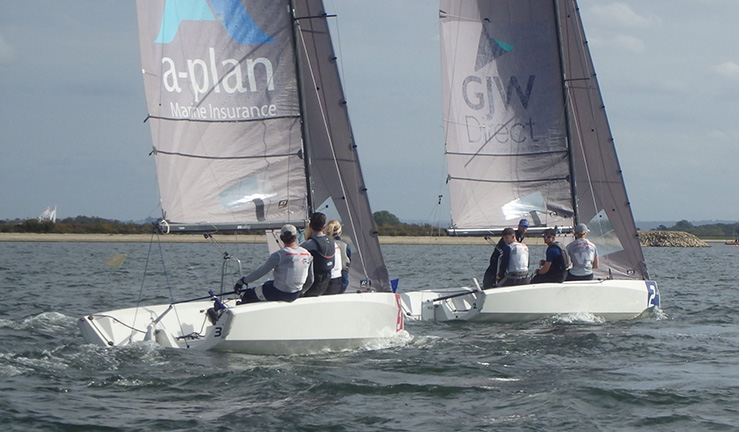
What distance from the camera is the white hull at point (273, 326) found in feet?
31.4

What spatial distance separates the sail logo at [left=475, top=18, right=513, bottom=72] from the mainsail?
4.72 m

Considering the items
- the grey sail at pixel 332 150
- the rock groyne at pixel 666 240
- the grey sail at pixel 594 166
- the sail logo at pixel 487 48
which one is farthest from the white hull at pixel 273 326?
the rock groyne at pixel 666 240

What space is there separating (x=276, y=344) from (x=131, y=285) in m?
12.0

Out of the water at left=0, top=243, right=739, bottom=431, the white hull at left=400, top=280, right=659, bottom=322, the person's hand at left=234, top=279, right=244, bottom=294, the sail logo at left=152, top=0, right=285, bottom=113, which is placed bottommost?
the water at left=0, top=243, right=739, bottom=431

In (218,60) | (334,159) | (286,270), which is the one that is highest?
(218,60)

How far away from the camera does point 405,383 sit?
8703mm

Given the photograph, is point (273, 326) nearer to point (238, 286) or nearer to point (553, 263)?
point (238, 286)

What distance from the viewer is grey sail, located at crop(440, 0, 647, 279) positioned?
54.4ft

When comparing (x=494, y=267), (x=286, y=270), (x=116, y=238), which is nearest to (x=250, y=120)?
(x=286, y=270)

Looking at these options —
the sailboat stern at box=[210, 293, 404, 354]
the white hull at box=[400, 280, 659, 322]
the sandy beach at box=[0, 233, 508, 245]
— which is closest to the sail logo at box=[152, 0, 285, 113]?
the sailboat stern at box=[210, 293, 404, 354]

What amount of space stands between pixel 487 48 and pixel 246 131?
612 cm

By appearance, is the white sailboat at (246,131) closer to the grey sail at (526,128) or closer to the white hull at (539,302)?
the white hull at (539,302)

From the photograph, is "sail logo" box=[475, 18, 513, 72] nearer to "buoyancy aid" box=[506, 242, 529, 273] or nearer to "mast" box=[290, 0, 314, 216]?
"buoyancy aid" box=[506, 242, 529, 273]

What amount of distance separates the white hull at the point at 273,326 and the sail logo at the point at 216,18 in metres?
3.35
